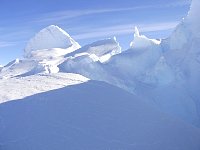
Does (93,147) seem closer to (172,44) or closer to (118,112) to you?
Result: (118,112)

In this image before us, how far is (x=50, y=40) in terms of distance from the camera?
137 m

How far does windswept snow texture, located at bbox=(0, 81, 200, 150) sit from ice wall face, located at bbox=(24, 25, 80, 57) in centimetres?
4967

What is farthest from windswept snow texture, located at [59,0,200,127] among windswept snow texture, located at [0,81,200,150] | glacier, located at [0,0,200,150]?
windswept snow texture, located at [0,81,200,150]

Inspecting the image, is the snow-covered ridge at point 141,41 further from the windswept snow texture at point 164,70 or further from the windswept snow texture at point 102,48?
the windswept snow texture at point 102,48

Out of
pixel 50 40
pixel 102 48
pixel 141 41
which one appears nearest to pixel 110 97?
pixel 141 41

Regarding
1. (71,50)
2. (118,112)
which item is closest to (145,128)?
(118,112)

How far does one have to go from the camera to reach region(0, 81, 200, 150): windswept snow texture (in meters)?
70.8

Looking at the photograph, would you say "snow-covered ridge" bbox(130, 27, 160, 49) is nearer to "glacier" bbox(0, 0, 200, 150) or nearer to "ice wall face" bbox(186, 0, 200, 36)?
"glacier" bbox(0, 0, 200, 150)

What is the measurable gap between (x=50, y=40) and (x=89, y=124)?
64.6 meters

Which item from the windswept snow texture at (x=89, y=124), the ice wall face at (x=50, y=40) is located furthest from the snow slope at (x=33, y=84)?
the ice wall face at (x=50, y=40)

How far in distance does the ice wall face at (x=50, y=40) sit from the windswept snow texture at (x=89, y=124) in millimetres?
49667

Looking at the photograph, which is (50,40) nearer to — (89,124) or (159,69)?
(159,69)

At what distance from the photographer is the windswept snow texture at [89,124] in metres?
70.8

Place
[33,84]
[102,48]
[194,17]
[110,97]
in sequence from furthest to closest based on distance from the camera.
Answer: [102,48] → [194,17] → [33,84] → [110,97]
